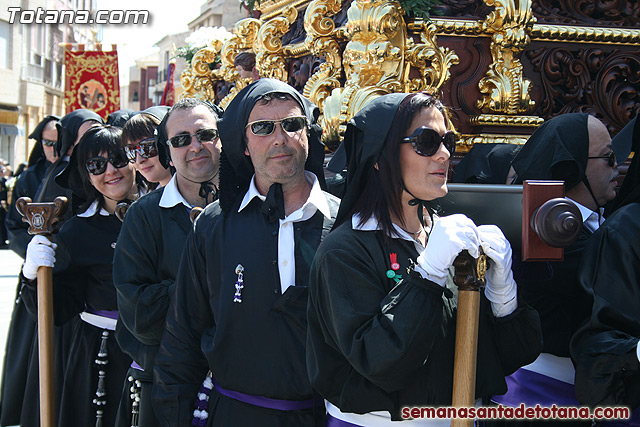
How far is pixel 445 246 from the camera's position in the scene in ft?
6.79

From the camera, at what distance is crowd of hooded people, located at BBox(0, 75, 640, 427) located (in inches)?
89.4

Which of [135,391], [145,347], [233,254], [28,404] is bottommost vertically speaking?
[28,404]

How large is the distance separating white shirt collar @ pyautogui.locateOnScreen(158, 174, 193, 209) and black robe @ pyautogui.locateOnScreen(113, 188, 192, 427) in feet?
0.08

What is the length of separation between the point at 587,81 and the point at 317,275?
2.85 m

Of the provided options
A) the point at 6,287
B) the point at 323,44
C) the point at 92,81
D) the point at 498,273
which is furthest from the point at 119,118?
the point at 6,287

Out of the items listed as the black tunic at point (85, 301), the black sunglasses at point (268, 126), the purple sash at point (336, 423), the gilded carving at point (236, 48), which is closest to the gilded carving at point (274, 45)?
the gilded carving at point (236, 48)

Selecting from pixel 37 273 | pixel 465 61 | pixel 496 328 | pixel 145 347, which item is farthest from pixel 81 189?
pixel 496 328

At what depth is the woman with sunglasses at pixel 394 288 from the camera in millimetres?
2152

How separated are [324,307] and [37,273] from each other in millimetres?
2417

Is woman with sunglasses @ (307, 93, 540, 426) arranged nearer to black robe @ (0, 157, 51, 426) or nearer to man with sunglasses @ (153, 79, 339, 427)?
man with sunglasses @ (153, 79, 339, 427)

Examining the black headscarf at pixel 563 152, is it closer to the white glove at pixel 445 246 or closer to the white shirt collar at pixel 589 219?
the white shirt collar at pixel 589 219

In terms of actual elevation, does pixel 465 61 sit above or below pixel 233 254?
above

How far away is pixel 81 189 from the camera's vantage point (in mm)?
4637

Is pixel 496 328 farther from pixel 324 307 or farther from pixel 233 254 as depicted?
pixel 233 254
